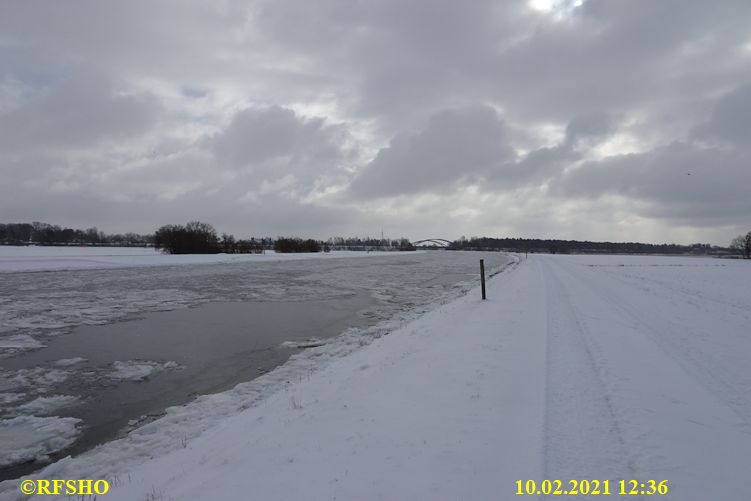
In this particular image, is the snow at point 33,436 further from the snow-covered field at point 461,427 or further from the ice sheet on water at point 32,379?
the ice sheet on water at point 32,379

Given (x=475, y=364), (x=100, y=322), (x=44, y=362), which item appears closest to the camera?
(x=475, y=364)

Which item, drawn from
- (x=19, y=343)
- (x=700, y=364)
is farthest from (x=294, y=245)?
(x=700, y=364)

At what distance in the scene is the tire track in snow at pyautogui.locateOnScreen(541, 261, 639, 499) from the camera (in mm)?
3873

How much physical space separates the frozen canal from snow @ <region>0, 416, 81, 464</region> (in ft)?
0.04

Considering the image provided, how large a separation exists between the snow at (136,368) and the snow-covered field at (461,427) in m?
2.17

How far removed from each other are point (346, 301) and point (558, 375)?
13.0 m

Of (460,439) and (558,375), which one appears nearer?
(460,439)

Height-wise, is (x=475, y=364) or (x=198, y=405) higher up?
(x=475, y=364)

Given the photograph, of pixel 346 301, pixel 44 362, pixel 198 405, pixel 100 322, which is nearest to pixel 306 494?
pixel 198 405

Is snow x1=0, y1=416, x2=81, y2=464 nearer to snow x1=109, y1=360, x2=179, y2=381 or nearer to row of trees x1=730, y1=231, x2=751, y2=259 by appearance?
snow x1=109, y1=360, x2=179, y2=381

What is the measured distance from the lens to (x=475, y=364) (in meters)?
7.62

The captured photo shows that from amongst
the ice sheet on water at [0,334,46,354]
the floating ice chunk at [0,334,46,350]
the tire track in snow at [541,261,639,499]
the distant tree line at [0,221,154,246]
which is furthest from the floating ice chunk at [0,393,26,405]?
the distant tree line at [0,221,154,246]

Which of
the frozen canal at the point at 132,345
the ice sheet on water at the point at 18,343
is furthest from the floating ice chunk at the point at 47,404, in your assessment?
the ice sheet on water at the point at 18,343

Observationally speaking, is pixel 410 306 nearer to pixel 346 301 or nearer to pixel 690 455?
pixel 346 301
